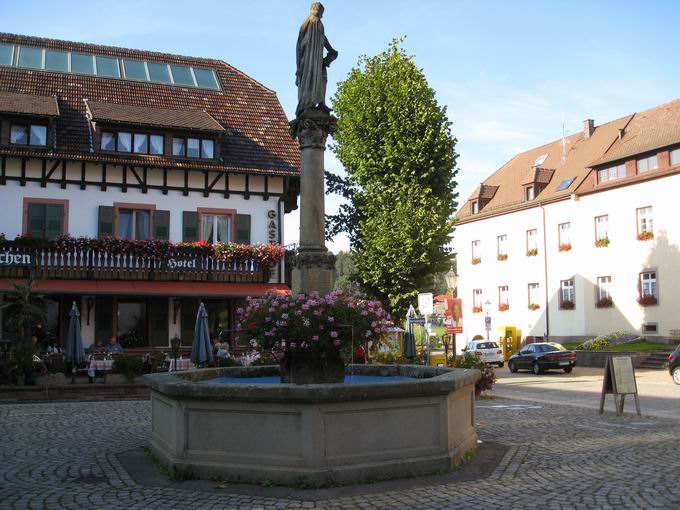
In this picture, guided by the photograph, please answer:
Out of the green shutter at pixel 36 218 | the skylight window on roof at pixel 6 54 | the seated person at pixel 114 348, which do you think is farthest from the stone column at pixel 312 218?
the skylight window on roof at pixel 6 54

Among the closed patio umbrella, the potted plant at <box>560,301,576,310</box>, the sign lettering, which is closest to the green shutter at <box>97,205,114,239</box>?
the sign lettering

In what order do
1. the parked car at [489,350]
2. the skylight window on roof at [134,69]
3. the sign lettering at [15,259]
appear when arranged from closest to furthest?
1. the sign lettering at [15,259]
2. the skylight window on roof at [134,69]
3. the parked car at [489,350]

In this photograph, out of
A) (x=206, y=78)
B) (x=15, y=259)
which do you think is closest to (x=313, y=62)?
(x=15, y=259)

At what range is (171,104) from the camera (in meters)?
30.2

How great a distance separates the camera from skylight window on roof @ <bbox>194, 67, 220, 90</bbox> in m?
32.7

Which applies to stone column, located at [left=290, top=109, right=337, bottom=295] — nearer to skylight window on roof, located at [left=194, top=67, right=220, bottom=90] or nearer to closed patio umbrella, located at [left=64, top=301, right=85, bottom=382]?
closed patio umbrella, located at [left=64, top=301, right=85, bottom=382]

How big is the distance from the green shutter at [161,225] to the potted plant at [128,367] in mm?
7247

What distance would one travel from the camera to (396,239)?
31.2 m

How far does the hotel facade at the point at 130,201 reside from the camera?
25484mm

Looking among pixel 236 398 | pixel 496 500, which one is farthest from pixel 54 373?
pixel 496 500

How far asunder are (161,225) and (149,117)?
4202 mm

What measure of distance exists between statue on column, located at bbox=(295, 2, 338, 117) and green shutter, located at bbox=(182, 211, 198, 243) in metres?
16.7

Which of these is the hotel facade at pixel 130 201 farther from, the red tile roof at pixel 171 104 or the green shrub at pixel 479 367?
the green shrub at pixel 479 367

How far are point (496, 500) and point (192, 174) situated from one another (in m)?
22.4
